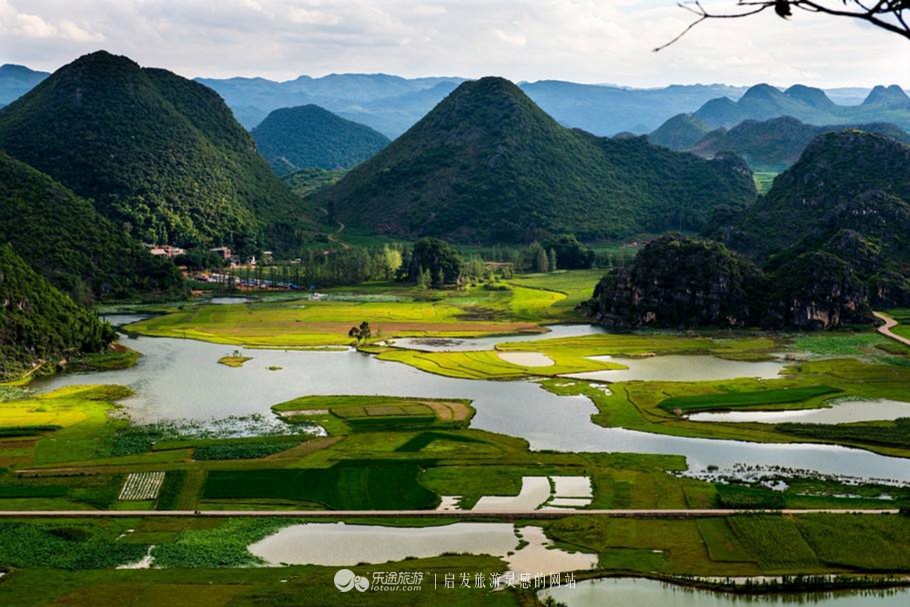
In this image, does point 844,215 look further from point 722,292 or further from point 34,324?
point 34,324

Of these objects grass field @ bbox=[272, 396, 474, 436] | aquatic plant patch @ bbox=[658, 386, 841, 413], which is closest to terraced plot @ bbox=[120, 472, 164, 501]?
grass field @ bbox=[272, 396, 474, 436]

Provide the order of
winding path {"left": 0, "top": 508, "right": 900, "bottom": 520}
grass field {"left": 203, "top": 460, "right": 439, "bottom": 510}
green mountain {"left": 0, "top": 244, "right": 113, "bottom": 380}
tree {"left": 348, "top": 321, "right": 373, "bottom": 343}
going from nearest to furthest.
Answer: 1. winding path {"left": 0, "top": 508, "right": 900, "bottom": 520}
2. grass field {"left": 203, "top": 460, "right": 439, "bottom": 510}
3. green mountain {"left": 0, "top": 244, "right": 113, "bottom": 380}
4. tree {"left": 348, "top": 321, "right": 373, "bottom": 343}

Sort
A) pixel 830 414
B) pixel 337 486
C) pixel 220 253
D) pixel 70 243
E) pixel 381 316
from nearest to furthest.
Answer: pixel 337 486 < pixel 830 414 < pixel 381 316 < pixel 70 243 < pixel 220 253

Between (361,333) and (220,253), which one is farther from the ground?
(220,253)

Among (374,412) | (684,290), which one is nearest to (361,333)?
(374,412)

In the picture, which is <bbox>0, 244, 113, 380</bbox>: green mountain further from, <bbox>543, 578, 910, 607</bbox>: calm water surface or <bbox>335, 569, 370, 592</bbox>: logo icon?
<bbox>543, 578, 910, 607</bbox>: calm water surface
